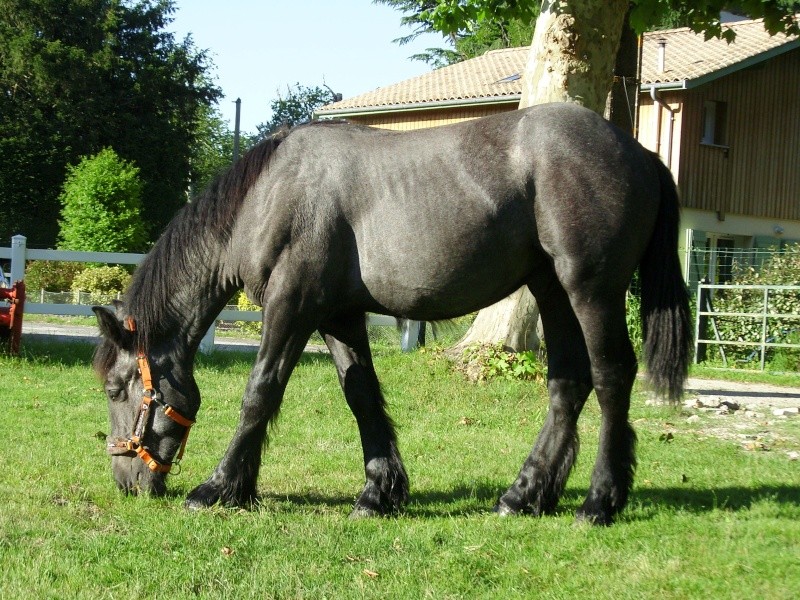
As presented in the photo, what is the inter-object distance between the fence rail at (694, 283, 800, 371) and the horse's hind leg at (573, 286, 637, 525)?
36.8 ft

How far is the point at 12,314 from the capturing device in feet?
36.7

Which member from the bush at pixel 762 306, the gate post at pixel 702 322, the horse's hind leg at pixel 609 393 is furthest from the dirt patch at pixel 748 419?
the gate post at pixel 702 322

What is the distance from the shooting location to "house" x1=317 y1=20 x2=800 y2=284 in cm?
2461

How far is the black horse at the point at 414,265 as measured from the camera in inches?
206

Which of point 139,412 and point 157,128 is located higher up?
point 157,128

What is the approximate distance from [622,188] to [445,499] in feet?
7.48

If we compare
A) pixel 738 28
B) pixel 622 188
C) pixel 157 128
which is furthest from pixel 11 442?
pixel 157 128

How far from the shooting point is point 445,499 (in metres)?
6.05

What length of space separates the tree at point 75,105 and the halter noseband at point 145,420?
3673 centimetres

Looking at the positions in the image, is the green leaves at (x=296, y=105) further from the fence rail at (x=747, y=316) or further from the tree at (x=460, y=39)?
the fence rail at (x=747, y=316)

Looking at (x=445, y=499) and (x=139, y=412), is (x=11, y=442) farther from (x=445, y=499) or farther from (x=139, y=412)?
(x=445, y=499)

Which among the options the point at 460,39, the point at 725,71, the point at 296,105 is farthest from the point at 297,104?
the point at 725,71

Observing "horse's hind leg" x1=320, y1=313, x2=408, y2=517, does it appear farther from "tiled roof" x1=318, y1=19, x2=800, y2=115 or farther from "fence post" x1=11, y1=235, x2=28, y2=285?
"tiled roof" x1=318, y1=19, x2=800, y2=115

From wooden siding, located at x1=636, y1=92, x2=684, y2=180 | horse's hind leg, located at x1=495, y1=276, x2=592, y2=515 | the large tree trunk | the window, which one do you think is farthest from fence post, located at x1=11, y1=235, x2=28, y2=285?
the window
